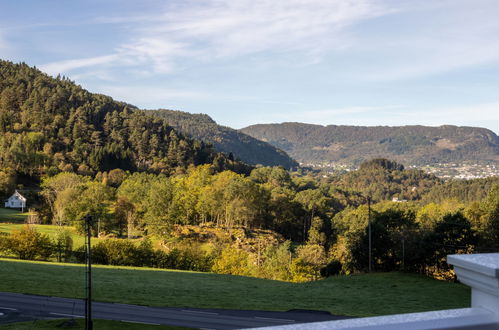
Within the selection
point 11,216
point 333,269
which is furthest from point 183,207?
point 333,269

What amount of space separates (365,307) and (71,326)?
16.9 metres

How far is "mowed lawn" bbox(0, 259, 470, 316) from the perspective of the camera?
26.1 metres

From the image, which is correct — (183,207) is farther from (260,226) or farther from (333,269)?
(333,269)

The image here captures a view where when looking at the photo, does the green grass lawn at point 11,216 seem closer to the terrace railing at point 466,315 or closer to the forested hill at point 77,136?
the forested hill at point 77,136

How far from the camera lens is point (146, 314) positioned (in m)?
22.1

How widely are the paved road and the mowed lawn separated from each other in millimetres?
1325

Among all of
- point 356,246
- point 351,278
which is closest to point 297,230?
point 356,246

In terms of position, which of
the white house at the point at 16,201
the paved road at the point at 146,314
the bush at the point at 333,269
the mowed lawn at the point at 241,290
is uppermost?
the white house at the point at 16,201

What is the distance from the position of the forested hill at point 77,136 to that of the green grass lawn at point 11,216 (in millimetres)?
31043

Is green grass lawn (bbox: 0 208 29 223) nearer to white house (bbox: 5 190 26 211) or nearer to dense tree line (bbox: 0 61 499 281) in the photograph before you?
dense tree line (bbox: 0 61 499 281)

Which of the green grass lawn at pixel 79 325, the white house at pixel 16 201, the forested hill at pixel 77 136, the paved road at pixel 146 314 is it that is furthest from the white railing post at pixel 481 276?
the forested hill at pixel 77 136

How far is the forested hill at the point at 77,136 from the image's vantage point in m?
122

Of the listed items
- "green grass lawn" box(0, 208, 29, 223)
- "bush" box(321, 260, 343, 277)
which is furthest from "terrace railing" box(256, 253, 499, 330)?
"green grass lawn" box(0, 208, 29, 223)

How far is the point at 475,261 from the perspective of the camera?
5.83 feet
